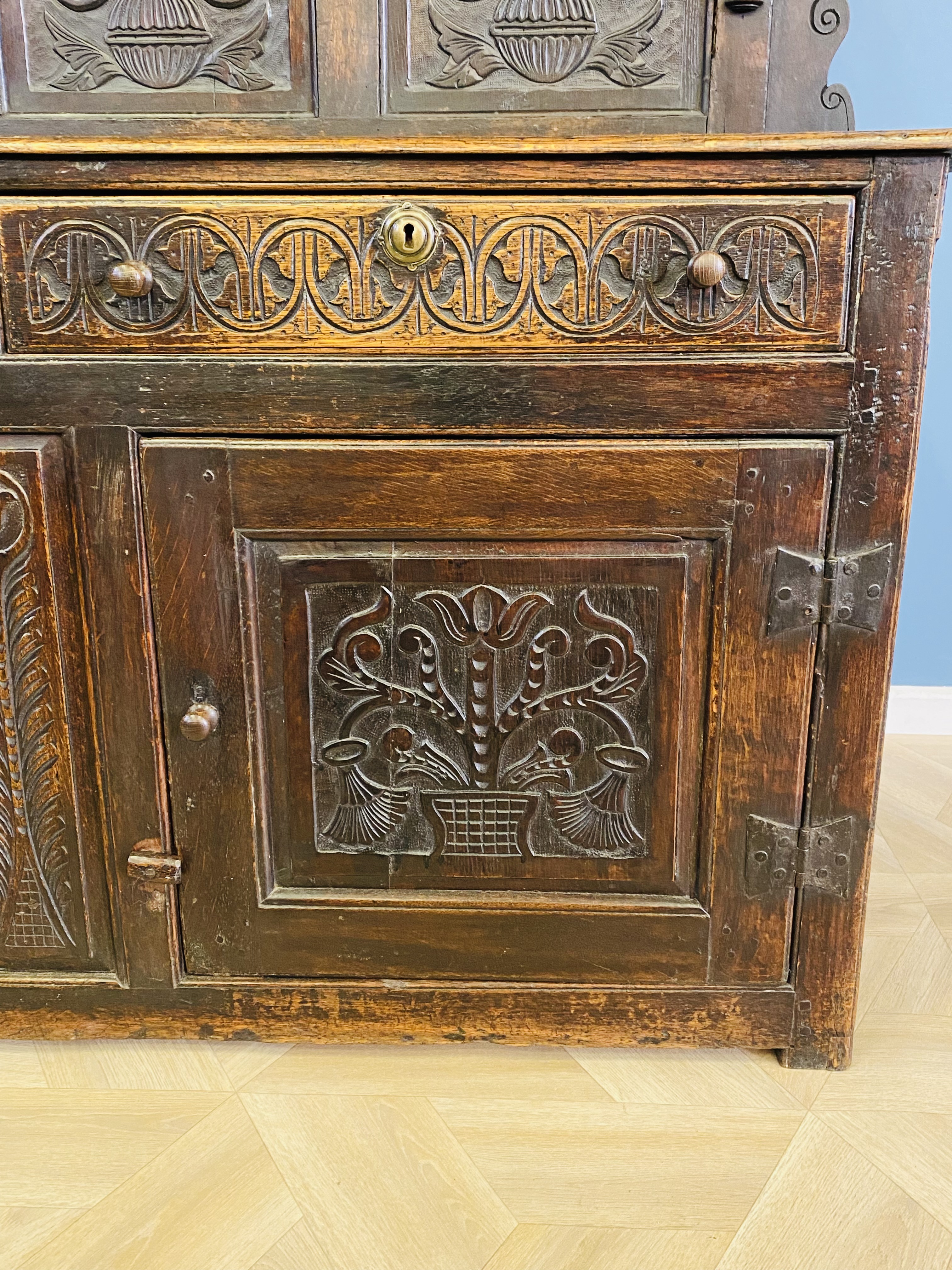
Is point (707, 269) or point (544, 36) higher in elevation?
point (544, 36)

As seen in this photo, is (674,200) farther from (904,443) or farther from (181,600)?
(181,600)

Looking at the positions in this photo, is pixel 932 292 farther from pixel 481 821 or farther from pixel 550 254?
pixel 481 821

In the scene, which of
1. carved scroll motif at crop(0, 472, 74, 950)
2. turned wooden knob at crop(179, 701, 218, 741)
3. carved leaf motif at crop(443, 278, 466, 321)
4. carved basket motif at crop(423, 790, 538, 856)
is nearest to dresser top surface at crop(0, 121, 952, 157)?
carved leaf motif at crop(443, 278, 466, 321)

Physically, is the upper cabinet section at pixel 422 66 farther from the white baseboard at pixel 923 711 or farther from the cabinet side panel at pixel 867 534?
the white baseboard at pixel 923 711

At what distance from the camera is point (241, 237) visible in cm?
85

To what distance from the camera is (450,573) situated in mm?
931

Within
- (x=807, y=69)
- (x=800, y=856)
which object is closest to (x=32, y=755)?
(x=800, y=856)

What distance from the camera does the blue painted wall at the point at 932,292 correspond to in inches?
62.1

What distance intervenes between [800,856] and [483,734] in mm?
365

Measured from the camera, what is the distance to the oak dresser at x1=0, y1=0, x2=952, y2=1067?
0.85 metres

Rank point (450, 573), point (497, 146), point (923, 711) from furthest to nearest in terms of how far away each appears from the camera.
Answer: point (923, 711) < point (450, 573) < point (497, 146)

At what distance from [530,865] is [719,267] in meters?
0.64

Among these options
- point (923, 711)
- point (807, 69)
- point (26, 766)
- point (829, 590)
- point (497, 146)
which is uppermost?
point (807, 69)

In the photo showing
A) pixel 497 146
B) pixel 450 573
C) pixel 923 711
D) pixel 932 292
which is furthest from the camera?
pixel 923 711
